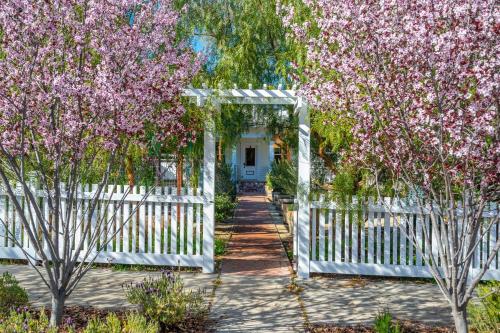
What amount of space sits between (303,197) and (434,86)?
346cm

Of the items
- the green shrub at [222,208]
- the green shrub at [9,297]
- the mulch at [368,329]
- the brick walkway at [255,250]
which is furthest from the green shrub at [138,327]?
the green shrub at [222,208]

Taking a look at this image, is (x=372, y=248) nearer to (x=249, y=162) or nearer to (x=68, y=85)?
(x=68, y=85)

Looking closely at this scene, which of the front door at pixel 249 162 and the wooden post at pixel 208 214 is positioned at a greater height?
the front door at pixel 249 162

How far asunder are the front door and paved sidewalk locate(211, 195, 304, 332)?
1802cm

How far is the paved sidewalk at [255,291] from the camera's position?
15.3 feet

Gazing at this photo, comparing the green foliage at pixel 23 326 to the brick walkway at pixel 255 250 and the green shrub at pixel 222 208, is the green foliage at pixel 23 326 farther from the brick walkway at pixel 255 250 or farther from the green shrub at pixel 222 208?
the green shrub at pixel 222 208

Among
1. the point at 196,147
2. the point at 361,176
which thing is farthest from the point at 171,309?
the point at 196,147

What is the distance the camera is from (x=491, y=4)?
321cm

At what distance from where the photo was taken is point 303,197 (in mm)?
6652

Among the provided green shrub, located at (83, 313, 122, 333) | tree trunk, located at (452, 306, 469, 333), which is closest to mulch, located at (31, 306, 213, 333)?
green shrub, located at (83, 313, 122, 333)

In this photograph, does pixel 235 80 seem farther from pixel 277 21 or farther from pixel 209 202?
pixel 209 202

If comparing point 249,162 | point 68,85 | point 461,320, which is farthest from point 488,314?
point 249,162

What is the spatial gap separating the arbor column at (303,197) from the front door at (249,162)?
69.9ft

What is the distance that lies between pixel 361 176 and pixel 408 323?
3271 mm
